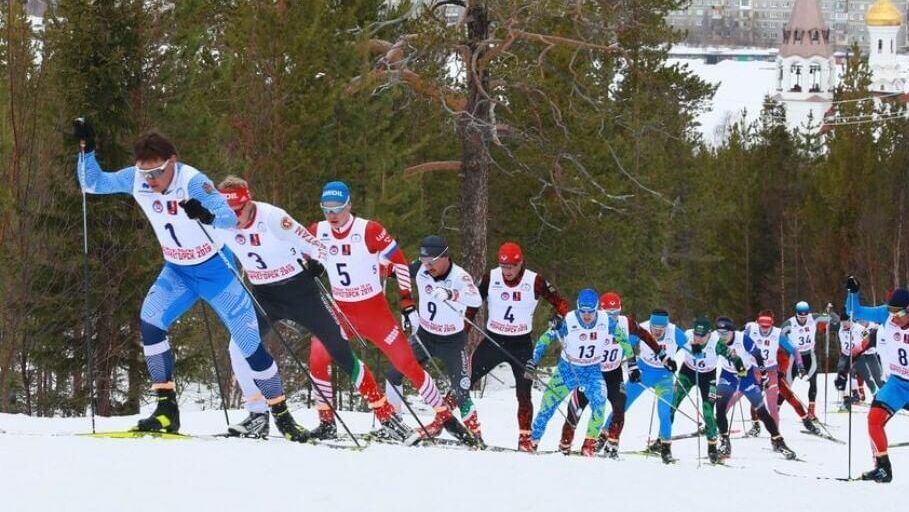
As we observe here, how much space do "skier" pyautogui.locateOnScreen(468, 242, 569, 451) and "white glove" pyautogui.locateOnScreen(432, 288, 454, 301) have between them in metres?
0.67

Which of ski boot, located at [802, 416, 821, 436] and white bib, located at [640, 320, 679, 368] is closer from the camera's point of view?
white bib, located at [640, 320, 679, 368]

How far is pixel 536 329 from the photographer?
109 ft

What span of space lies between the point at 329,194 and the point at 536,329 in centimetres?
2303

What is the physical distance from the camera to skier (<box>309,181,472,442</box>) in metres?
10.5

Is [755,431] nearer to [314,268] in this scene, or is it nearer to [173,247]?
[314,268]

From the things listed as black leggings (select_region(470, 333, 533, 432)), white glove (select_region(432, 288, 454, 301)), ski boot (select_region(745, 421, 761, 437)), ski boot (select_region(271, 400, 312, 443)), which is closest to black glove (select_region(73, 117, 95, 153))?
ski boot (select_region(271, 400, 312, 443))

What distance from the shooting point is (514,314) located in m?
12.7

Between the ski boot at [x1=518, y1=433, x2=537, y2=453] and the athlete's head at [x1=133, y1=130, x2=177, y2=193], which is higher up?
the athlete's head at [x1=133, y1=130, x2=177, y2=193]

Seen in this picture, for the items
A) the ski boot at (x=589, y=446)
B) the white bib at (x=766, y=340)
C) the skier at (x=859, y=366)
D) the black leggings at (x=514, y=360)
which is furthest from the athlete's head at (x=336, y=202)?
the skier at (x=859, y=366)

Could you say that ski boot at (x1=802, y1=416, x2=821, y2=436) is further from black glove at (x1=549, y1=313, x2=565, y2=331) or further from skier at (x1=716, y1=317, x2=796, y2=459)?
black glove at (x1=549, y1=313, x2=565, y2=331)

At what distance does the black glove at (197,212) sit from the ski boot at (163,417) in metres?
1.25

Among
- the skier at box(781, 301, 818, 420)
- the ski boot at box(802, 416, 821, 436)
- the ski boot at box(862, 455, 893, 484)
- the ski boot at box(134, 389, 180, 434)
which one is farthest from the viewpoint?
the skier at box(781, 301, 818, 420)

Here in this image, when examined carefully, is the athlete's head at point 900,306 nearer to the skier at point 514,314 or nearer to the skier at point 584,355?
the skier at point 584,355

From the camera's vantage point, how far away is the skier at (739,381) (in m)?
15.7
